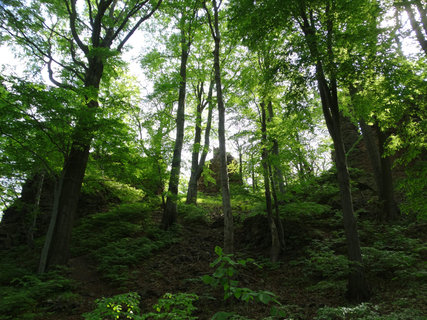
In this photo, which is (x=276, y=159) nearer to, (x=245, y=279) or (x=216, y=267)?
(x=245, y=279)

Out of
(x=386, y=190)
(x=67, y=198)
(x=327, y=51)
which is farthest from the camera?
(x=386, y=190)

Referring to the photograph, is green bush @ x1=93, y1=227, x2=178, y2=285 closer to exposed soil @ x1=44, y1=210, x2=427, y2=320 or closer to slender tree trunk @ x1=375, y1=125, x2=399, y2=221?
exposed soil @ x1=44, y1=210, x2=427, y2=320

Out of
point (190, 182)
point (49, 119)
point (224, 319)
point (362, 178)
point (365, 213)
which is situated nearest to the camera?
point (224, 319)

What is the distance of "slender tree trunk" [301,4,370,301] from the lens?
502 centimetres

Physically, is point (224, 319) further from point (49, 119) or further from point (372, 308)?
point (49, 119)

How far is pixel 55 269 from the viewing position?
6.98m

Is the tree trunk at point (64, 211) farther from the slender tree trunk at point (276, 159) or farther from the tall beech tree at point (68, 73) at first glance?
the slender tree trunk at point (276, 159)

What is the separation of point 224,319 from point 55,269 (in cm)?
726

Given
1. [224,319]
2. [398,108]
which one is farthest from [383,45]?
[224,319]

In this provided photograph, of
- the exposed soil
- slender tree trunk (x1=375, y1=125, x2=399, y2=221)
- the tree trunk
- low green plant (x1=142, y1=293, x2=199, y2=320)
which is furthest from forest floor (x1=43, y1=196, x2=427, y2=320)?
low green plant (x1=142, y1=293, x2=199, y2=320)

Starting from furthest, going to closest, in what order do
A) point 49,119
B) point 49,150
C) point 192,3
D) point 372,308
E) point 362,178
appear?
point 362,178, point 192,3, point 49,150, point 49,119, point 372,308

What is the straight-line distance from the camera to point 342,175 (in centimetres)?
561

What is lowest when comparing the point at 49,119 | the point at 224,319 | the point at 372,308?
the point at 372,308

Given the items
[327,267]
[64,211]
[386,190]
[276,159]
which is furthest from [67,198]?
[386,190]
